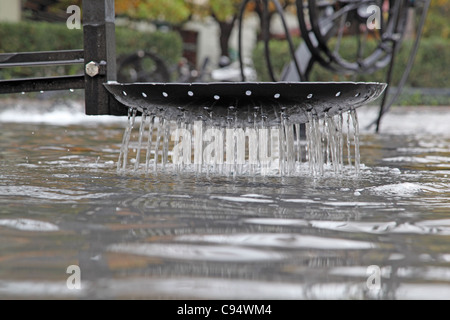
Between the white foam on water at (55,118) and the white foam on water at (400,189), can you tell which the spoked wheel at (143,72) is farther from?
the white foam on water at (400,189)

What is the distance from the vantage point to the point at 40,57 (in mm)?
4652

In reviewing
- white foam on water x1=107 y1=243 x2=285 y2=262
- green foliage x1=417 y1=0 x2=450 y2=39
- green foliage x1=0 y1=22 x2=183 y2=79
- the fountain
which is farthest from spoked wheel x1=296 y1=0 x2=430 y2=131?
green foliage x1=417 y1=0 x2=450 y2=39

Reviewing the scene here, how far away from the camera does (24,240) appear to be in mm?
2656

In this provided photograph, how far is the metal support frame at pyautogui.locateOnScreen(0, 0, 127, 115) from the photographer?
182 inches

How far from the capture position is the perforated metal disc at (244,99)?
13.9ft

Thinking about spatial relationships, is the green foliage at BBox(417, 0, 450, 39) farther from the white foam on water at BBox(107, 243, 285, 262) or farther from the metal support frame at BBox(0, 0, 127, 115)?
the white foam on water at BBox(107, 243, 285, 262)

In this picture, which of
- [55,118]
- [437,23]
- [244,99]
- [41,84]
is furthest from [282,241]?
[437,23]

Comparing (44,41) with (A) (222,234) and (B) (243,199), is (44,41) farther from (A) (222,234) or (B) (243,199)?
(A) (222,234)

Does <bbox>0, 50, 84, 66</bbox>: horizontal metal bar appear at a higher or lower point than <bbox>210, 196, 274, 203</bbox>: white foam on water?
higher

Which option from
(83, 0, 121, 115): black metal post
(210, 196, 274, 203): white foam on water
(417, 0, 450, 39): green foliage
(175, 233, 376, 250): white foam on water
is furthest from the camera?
(417, 0, 450, 39): green foliage

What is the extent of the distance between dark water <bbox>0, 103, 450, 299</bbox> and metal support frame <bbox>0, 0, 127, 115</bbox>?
Answer: 503 millimetres

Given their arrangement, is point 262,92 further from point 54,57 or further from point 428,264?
point 428,264

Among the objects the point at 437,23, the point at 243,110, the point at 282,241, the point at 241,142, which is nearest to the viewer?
the point at 282,241

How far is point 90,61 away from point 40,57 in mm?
316
